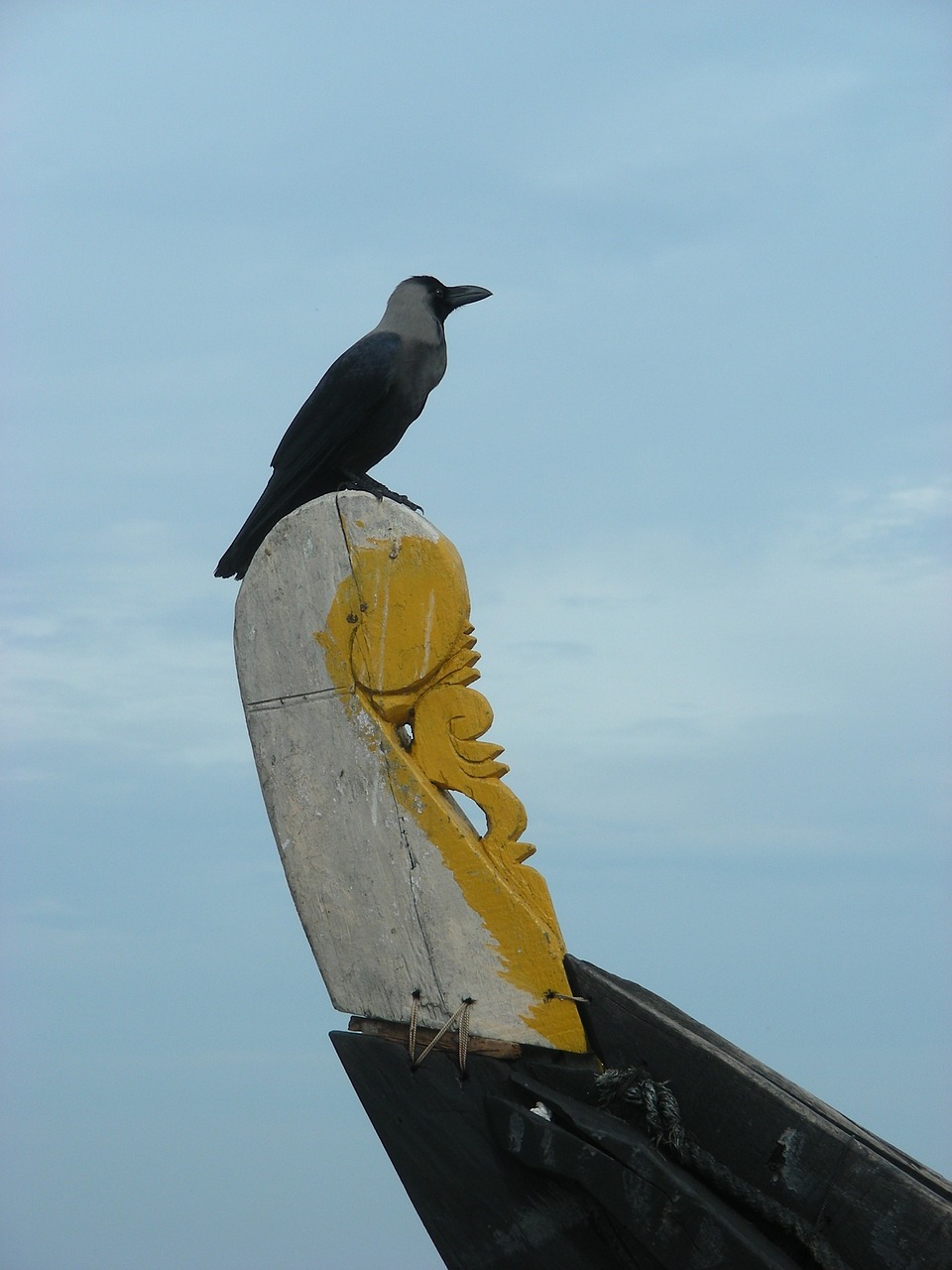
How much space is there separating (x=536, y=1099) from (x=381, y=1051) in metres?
0.45

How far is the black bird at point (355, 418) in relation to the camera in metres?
4.28

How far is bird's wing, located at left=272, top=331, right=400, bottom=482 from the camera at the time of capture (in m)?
4.30

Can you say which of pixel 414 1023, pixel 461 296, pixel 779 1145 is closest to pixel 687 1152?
pixel 779 1145

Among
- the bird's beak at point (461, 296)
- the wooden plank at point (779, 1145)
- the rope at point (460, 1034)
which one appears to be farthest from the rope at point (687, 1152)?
the bird's beak at point (461, 296)

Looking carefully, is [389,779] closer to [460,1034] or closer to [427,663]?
[427,663]

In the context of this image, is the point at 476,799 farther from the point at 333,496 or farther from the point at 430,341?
the point at 430,341

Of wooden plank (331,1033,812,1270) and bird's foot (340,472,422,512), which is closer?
wooden plank (331,1033,812,1270)

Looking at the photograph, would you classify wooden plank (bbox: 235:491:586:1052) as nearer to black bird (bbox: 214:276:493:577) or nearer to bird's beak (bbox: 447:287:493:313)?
black bird (bbox: 214:276:493:577)

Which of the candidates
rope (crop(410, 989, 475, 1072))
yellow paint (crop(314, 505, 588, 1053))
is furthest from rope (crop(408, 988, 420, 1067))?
yellow paint (crop(314, 505, 588, 1053))

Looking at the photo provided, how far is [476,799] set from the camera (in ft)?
11.5

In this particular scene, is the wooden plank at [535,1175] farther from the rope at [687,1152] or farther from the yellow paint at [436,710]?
the yellow paint at [436,710]

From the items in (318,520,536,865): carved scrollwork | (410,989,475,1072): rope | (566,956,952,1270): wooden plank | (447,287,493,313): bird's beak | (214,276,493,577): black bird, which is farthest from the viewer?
(447,287,493,313): bird's beak

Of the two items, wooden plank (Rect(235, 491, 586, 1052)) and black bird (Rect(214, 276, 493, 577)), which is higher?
black bird (Rect(214, 276, 493, 577))

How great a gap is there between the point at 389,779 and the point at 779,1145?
1.29m
